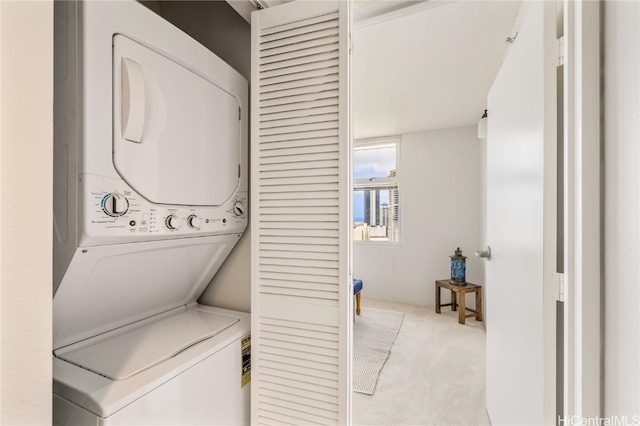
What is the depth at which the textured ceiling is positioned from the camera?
5.29 feet

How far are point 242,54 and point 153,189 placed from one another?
0.92 meters

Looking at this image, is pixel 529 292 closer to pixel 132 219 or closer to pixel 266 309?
pixel 266 309

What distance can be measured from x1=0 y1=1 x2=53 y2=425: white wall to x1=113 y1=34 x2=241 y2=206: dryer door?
36 centimetres

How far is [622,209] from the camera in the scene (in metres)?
0.63

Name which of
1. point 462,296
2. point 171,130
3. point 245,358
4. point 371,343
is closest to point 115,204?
point 171,130

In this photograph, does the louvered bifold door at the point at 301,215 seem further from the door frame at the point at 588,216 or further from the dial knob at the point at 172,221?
the door frame at the point at 588,216

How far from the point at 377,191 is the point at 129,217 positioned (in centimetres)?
389

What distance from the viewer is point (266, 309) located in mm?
1199

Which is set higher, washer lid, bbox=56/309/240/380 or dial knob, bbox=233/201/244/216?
dial knob, bbox=233/201/244/216

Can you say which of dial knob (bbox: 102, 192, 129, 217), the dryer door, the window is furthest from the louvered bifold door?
the window

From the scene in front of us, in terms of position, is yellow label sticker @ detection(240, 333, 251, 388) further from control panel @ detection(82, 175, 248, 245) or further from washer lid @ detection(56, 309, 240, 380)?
control panel @ detection(82, 175, 248, 245)

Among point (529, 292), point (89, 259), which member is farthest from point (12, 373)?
point (529, 292)

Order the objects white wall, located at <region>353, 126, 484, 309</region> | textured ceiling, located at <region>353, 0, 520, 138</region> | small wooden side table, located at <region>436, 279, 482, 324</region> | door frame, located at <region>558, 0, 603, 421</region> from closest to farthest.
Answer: door frame, located at <region>558, 0, 603, 421</region> → textured ceiling, located at <region>353, 0, 520, 138</region> → small wooden side table, located at <region>436, 279, 482, 324</region> → white wall, located at <region>353, 126, 484, 309</region>

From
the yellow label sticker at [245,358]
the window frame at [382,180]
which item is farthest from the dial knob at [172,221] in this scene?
the window frame at [382,180]
